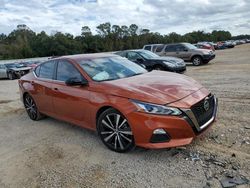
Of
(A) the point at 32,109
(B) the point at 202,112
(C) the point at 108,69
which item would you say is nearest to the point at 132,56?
(A) the point at 32,109

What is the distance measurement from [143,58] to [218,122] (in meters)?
8.39

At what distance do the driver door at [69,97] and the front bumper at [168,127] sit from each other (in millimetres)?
1148

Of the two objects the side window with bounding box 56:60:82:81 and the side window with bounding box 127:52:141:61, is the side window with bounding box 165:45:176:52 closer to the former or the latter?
the side window with bounding box 127:52:141:61

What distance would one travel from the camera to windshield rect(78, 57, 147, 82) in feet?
16.0

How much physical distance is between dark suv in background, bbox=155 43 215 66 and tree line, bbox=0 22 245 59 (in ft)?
129

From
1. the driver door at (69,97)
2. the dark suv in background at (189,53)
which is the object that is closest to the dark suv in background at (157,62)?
the dark suv in background at (189,53)

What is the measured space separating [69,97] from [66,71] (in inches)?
24.6

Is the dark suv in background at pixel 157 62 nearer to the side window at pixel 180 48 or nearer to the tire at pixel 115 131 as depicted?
the side window at pixel 180 48

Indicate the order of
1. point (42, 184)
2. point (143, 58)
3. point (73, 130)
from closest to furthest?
1. point (42, 184)
2. point (73, 130)
3. point (143, 58)

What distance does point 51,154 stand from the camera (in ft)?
14.9

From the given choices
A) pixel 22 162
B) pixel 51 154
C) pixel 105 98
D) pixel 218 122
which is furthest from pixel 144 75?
pixel 22 162

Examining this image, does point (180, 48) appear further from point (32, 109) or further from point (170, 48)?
point (32, 109)

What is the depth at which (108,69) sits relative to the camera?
5.12 m

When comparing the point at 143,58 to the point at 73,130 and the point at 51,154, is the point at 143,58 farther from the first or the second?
the point at 51,154
